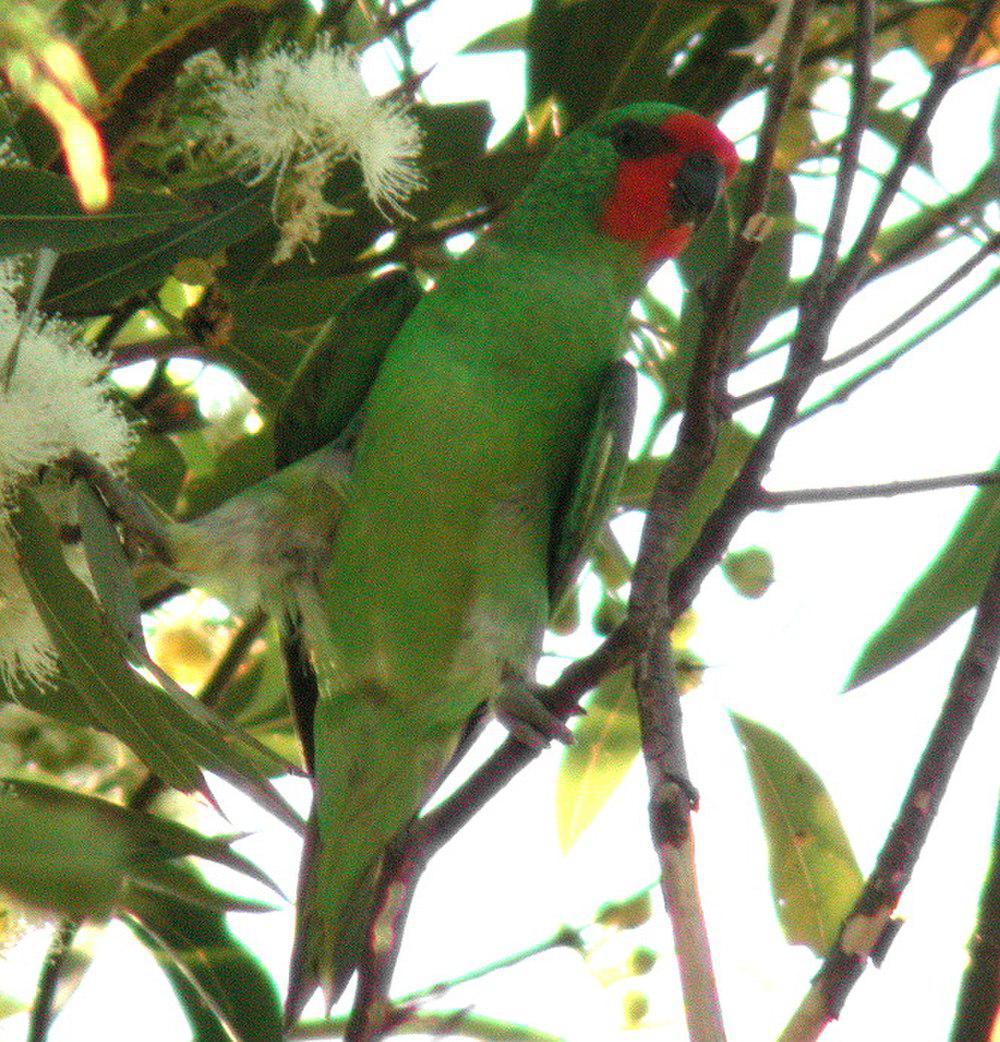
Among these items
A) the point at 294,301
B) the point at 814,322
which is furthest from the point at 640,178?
the point at 814,322

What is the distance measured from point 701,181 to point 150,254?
1.03 meters

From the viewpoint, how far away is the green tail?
236 centimetres

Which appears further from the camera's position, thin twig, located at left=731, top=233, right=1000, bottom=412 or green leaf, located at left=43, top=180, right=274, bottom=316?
green leaf, located at left=43, top=180, right=274, bottom=316

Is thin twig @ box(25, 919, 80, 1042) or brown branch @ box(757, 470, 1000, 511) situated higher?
brown branch @ box(757, 470, 1000, 511)

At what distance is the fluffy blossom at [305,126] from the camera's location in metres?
1.84

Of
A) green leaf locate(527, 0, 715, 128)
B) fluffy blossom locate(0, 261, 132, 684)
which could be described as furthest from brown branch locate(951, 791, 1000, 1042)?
green leaf locate(527, 0, 715, 128)

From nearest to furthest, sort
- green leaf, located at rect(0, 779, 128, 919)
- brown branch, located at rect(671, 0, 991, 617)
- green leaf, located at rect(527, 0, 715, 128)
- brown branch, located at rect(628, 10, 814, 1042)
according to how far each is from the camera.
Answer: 1. green leaf, located at rect(0, 779, 128, 919)
2. brown branch, located at rect(628, 10, 814, 1042)
3. brown branch, located at rect(671, 0, 991, 617)
4. green leaf, located at rect(527, 0, 715, 128)

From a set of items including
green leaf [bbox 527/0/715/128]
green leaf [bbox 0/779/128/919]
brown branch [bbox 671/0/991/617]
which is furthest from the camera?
green leaf [bbox 527/0/715/128]

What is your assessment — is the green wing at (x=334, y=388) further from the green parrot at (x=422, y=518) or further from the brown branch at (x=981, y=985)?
the brown branch at (x=981, y=985)

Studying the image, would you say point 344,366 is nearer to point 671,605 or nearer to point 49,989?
point 49,989

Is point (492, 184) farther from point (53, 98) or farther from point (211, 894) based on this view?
point (53, 98)

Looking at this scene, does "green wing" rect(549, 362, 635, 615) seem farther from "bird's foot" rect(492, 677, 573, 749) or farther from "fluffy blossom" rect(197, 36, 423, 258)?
"fluffy blossom" rect(197, 36, 423, 258)

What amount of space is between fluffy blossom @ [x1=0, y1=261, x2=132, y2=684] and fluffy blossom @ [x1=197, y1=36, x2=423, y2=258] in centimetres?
33

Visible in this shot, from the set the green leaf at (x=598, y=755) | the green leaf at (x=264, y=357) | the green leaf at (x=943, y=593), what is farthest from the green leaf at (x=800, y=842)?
the green leaf at (x=264, y=357)
